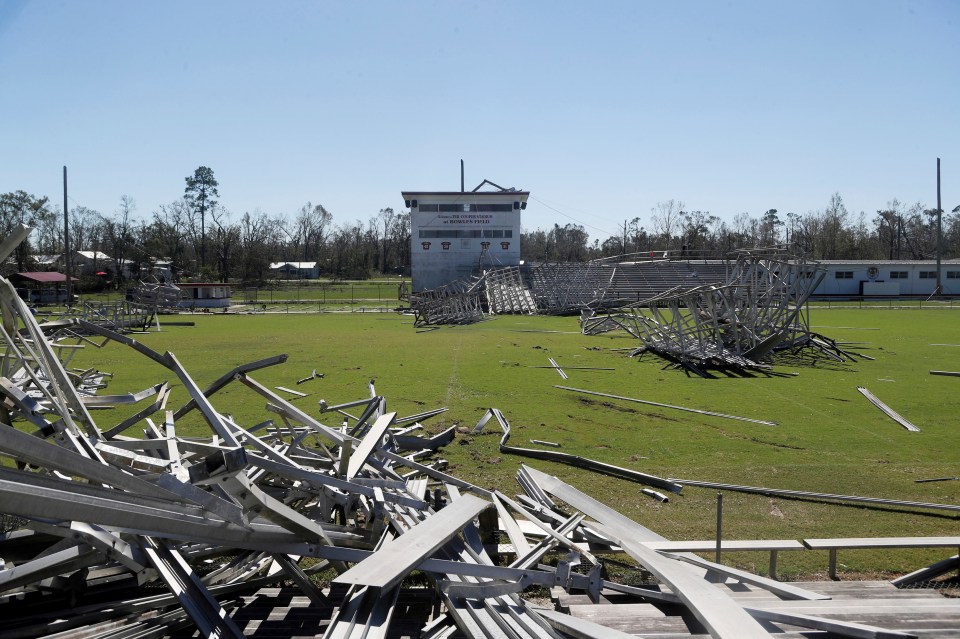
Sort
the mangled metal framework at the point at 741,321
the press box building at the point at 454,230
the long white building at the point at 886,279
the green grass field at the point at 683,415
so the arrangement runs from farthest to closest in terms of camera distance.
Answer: the long white building at the point at 886,279, the press box building at the point at 454,230, the mangled metal framework at the point at 741,321, the green grass field at the point at 683,415

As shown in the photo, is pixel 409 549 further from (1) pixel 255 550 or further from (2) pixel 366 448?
(2) pixel 366 448

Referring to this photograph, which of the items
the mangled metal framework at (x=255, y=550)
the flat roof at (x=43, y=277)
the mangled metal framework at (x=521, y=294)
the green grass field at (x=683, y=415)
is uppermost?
the flat roof at (x=43, y=277)

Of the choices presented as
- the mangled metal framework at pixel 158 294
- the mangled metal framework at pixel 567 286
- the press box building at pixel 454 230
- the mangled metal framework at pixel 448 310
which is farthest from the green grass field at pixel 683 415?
the press box building at pixel 454 230

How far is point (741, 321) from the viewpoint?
2019 centimetres

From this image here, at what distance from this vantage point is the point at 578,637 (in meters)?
3.67

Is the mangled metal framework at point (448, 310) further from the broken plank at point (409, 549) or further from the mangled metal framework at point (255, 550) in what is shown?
the broken plank at point (409, 549)

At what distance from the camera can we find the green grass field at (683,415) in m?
7.13

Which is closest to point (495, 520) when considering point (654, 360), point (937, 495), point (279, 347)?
point (937, 495)

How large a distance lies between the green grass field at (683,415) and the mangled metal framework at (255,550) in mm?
2006

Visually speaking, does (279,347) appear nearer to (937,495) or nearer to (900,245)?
(937,495)

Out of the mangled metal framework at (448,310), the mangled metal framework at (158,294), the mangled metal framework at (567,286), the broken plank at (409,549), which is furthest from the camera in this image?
the mangled metal framework at (158,294)

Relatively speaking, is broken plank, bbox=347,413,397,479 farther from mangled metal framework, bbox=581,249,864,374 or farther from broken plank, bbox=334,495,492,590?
mangled metal framework, bbox=581,249,864,374

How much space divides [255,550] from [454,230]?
49.7 meters

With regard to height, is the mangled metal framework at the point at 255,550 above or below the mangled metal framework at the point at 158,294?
below
